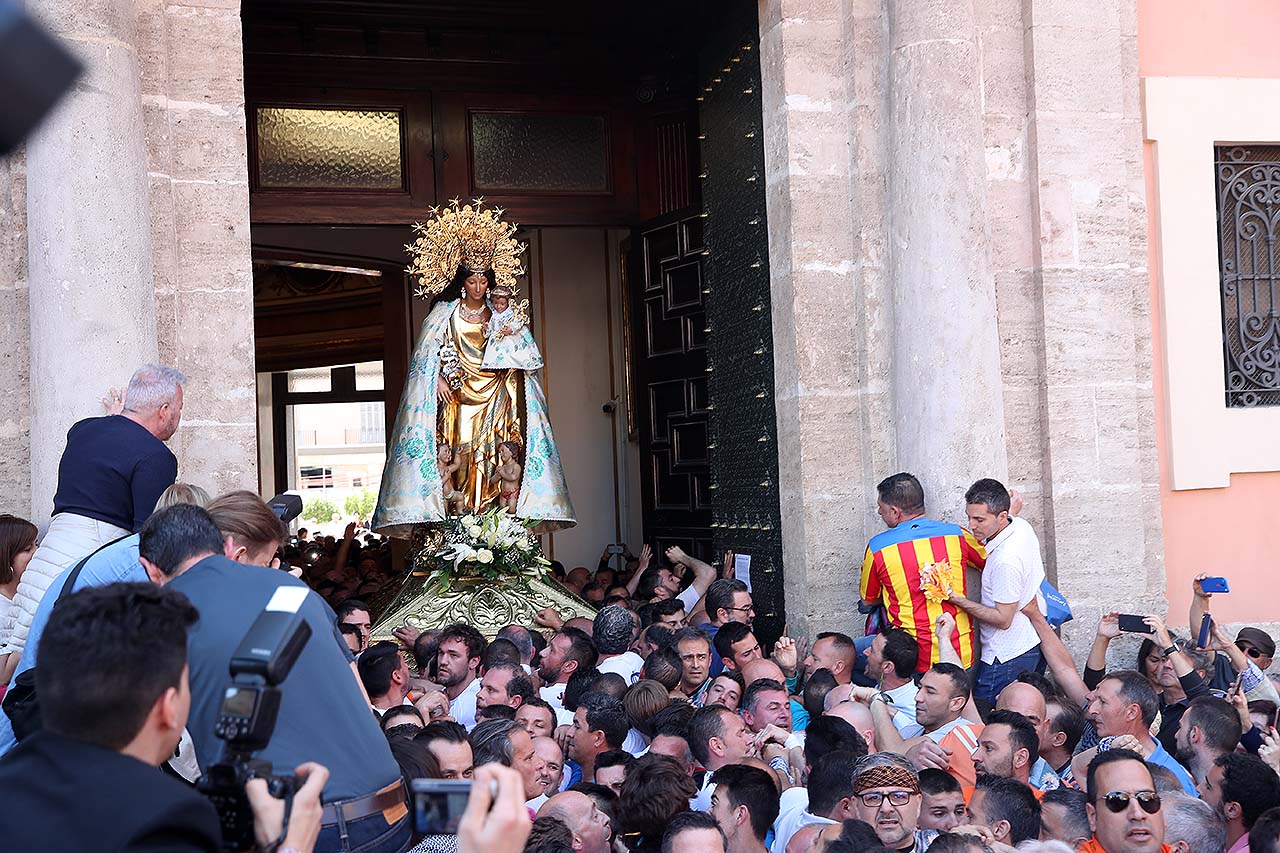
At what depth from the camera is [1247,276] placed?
26.7 ft

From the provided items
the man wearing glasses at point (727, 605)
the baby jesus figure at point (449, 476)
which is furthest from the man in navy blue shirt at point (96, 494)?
the baby jesus figure at point (449, 476)

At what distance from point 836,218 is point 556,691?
9.76ft

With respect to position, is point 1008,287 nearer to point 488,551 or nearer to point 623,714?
point 488,551

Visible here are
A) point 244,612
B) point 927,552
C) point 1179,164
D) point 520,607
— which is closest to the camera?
point 244,612

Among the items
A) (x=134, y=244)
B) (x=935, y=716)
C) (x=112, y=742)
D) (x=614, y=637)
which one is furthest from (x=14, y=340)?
(x=112, y=742)

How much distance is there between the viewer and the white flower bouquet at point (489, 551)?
8758 millimetres

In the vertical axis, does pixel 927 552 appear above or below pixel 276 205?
below

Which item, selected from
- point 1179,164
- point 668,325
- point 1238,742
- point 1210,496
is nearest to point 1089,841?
point 1238,742

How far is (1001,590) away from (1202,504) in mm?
2161

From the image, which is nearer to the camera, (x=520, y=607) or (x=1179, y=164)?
(x=1179, y=164)

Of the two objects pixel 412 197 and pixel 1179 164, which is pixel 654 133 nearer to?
pixel 412 197

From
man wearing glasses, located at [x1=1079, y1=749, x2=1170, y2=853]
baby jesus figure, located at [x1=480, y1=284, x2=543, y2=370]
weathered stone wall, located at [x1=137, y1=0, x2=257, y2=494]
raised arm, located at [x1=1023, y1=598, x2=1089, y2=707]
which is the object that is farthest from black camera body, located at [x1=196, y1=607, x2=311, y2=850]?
baby jesus figure, located at [x1=480, y1=284, x2=543, y2=370]

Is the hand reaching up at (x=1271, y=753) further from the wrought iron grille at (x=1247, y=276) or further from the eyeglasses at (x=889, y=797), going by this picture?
the wrought iron grille at (x=1247, y=276)

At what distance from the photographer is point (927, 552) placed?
660 cm
